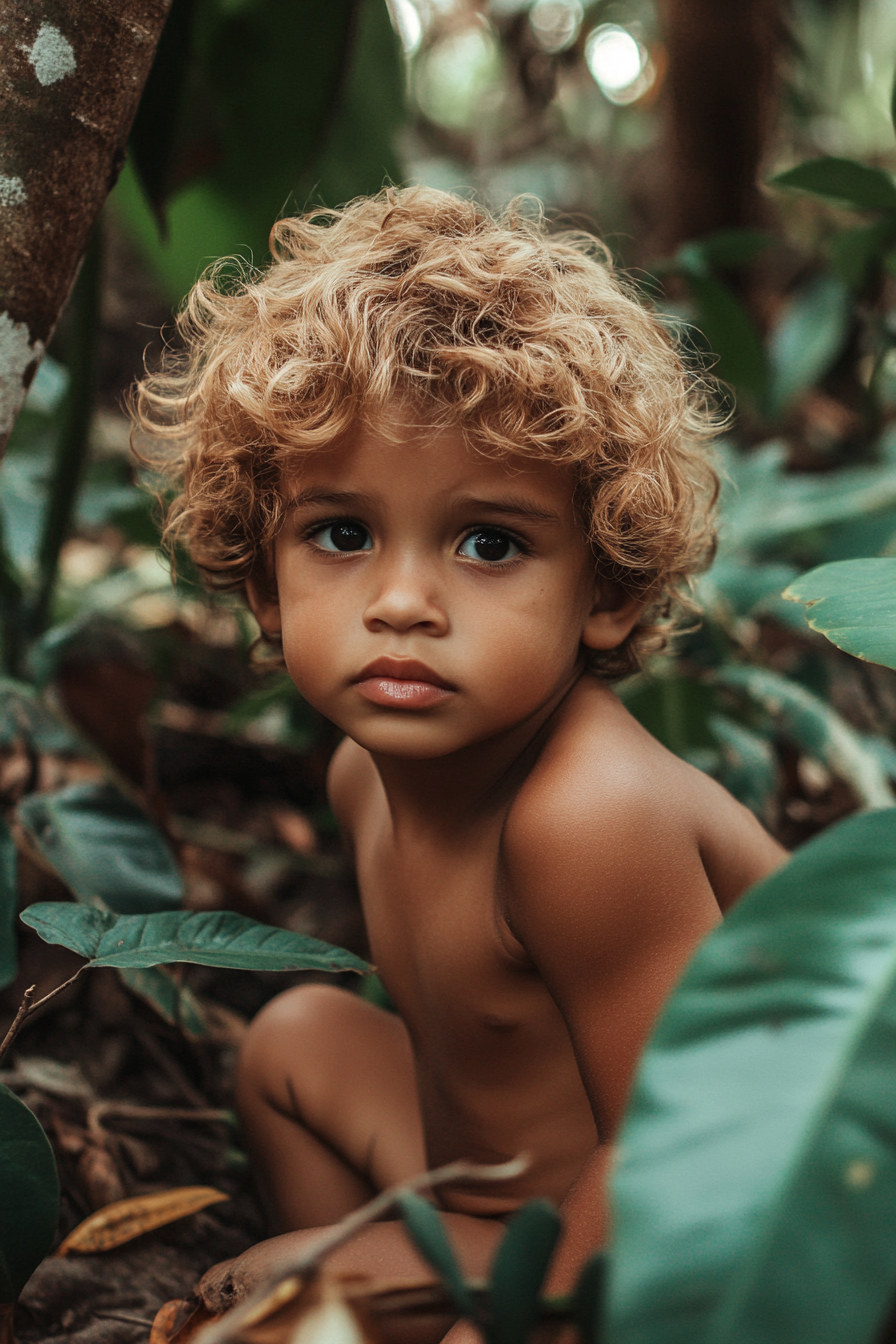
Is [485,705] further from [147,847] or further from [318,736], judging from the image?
[318,736]

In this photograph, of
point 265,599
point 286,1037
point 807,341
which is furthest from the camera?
point 807,341

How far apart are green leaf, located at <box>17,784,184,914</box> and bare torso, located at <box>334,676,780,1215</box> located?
0.29 m

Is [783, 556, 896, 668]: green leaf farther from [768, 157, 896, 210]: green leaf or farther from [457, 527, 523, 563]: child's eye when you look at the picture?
[768, 157, 896, 210]: green leaf

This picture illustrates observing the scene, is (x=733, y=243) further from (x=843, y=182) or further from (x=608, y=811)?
(x=608, y=811)

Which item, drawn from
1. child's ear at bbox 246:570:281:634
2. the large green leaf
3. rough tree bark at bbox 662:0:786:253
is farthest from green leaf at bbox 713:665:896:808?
rough tree bark at bbox 662:0:786:253

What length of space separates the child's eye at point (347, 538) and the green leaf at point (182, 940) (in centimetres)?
27

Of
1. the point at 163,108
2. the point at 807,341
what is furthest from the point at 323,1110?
the point at 807,341

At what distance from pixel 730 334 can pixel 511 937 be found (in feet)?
4.64

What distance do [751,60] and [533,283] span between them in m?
2.15

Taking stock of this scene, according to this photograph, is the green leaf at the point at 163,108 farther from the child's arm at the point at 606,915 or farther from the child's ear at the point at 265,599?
the child's arm at the point at 606,915

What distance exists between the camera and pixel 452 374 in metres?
0.72

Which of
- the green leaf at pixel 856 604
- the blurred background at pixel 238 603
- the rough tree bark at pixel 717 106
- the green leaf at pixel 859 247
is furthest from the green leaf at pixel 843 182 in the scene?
the rough tree bark at pixel 717 106

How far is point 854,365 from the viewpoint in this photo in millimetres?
2445

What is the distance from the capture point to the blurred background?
125 cm
